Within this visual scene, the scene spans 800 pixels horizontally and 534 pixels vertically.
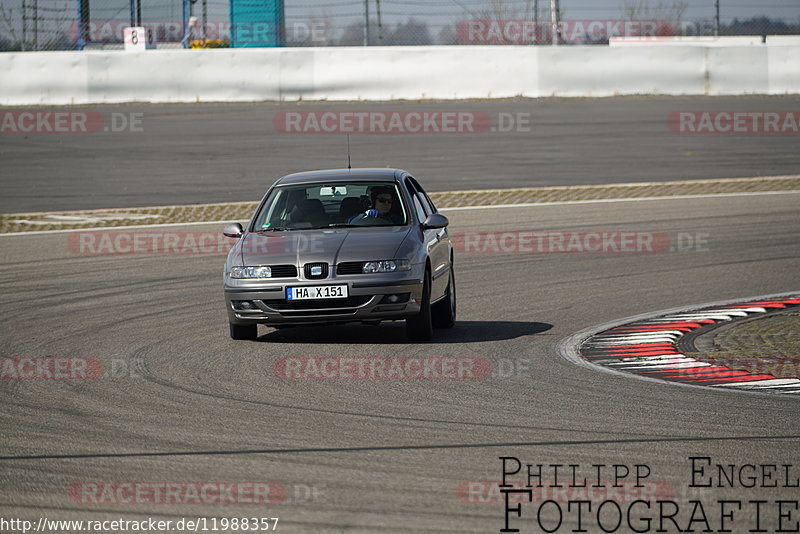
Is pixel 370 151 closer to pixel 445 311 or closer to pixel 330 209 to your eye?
pixel 330 209

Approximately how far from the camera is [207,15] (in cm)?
3375

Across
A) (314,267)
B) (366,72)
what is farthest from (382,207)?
(366,72)

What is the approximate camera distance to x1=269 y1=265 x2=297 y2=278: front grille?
10125 mm

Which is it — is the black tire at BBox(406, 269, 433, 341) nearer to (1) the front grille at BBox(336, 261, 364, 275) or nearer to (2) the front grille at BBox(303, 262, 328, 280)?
(1) the front grille at BBox(336, 261, 364, 275)

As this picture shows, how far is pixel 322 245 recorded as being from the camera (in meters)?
10.4

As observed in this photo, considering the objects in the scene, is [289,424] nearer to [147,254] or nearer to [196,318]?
[196,318]

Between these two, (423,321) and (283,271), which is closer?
(283,271)

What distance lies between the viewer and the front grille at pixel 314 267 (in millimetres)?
10055

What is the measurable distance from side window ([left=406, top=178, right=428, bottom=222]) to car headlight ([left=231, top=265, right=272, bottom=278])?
1.73m

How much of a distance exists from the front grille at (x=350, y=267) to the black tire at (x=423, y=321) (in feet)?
1.82

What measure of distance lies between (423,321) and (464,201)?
1115 centimetres

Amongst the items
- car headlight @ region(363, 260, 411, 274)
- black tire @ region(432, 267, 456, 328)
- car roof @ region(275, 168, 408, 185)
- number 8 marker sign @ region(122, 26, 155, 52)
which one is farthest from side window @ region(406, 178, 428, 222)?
number 8 marker sign @ region(122, 26, 155, 52)

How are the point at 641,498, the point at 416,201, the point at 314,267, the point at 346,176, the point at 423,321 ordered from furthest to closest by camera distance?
the point at 416,201 → the point at 346,176 → the point at 423,321 → the point at 314,267 → the point at 641,498

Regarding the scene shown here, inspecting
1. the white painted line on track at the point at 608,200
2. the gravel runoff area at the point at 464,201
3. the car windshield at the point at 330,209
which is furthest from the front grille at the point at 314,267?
the white painted line on track at the point at 608,200
